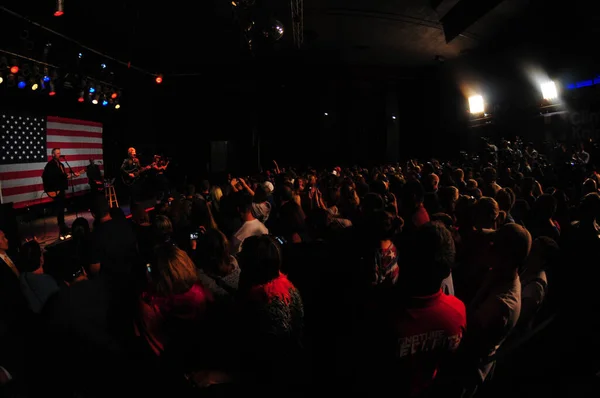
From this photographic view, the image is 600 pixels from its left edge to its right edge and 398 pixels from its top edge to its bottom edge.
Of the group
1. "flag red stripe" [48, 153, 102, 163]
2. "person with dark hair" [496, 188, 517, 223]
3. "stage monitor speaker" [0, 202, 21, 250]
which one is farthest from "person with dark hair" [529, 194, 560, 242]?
"flag red stripe" [48, 153, 102, 163]

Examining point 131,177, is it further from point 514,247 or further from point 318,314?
point 514,247

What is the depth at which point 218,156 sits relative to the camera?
16.4 metres

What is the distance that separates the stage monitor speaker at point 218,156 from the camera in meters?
16.3

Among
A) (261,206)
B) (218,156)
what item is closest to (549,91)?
(261,206)

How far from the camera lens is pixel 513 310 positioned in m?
1.83

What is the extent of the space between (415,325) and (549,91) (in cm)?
1239

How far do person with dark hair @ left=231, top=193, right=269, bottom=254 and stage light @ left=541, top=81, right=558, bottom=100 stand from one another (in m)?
11.1

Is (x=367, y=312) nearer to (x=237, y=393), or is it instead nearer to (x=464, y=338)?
(x=464, y=338)

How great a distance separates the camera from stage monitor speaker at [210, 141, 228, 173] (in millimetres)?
16328

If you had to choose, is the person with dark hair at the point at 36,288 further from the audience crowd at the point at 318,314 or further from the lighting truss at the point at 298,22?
the lighting truss at the point at 298,22

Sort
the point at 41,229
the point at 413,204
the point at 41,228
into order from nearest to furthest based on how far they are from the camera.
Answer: the point at 413,204 → the point at 41,229 → the point at 41,228

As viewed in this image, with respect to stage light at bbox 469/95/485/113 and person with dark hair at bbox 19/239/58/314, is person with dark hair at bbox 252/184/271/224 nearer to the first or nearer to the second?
person with dark hair at bbox 19/239/58/314

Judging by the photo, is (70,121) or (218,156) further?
(218,156)

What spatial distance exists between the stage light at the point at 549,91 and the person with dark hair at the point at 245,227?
11098 millimetres
